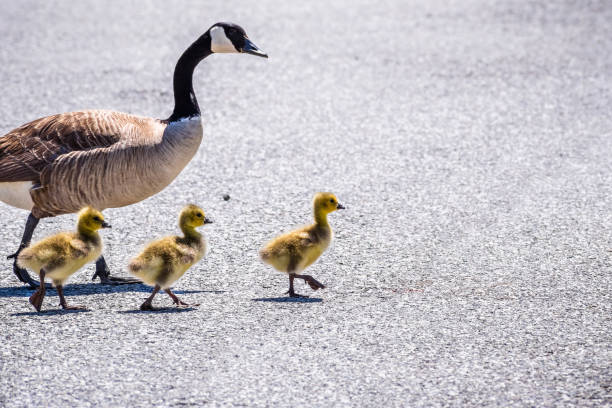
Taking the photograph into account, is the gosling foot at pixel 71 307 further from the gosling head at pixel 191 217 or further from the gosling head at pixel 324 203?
the gosling head at pixel 324 203

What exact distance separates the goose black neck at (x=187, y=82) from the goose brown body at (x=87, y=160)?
1.07 feet

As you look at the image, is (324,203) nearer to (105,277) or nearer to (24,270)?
(105,277)

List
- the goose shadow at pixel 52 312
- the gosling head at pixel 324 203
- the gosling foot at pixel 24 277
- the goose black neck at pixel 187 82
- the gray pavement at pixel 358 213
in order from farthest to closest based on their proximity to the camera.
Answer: the goose black neck at pixel 187 82 < the gosling foot at pixel 24 277 < the gosling head at pixel 324 203 < the goose shadow at pixel 52 312 < the gray pavement at pixel 358 213

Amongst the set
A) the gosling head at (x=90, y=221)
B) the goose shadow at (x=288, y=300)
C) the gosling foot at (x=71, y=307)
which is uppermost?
the gosling head at (x=90, y=221)

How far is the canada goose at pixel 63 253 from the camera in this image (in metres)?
5.19

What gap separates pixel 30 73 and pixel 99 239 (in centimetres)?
687

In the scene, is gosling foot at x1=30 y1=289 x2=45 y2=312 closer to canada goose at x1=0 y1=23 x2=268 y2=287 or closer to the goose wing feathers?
canada goose at x1=0 y1=23 x2=268 y2=287

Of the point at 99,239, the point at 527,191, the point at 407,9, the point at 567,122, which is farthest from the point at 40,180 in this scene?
the point at 407,9

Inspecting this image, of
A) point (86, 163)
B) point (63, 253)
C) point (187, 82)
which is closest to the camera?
point (63, 253)

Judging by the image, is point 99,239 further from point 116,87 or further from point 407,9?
point 407,9

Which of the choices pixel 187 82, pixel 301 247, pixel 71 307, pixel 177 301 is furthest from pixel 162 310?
pixel 187 82

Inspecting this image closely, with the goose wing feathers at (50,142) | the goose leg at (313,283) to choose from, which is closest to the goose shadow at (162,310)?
the goose leg at (313,283)

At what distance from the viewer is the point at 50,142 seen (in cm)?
597

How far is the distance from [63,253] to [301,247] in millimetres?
1460
